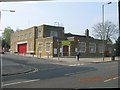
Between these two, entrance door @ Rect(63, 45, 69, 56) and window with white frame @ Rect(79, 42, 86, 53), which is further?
window with white frame @ Rect(79, 42, 86, 53)

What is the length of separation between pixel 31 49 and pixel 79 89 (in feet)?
116

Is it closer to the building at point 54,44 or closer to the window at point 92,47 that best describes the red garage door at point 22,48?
the building at point 54,44

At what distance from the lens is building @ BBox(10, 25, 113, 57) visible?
100.0ft

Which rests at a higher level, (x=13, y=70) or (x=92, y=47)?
(x=92, y=47)

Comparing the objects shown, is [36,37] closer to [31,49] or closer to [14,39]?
[31,49]

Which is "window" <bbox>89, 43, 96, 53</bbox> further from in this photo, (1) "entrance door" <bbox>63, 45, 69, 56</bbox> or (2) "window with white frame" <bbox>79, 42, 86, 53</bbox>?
(1) "entrance door" <bbox>63, 45, 69, 56</bbox>

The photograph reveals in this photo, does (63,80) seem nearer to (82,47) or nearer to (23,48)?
(82,47)

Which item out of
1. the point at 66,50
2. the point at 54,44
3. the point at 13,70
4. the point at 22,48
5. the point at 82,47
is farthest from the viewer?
the point at 22,48

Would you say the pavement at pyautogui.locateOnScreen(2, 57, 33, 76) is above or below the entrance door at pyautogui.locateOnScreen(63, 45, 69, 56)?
below

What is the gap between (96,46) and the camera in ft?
124

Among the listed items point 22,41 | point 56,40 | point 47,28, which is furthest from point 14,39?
point 56,40

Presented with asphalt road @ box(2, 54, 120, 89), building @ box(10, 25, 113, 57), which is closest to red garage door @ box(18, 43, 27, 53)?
building @ box(10, 25, 113, 57)

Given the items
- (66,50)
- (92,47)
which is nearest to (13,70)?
(66,50)

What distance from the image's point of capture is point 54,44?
98.2 ft
